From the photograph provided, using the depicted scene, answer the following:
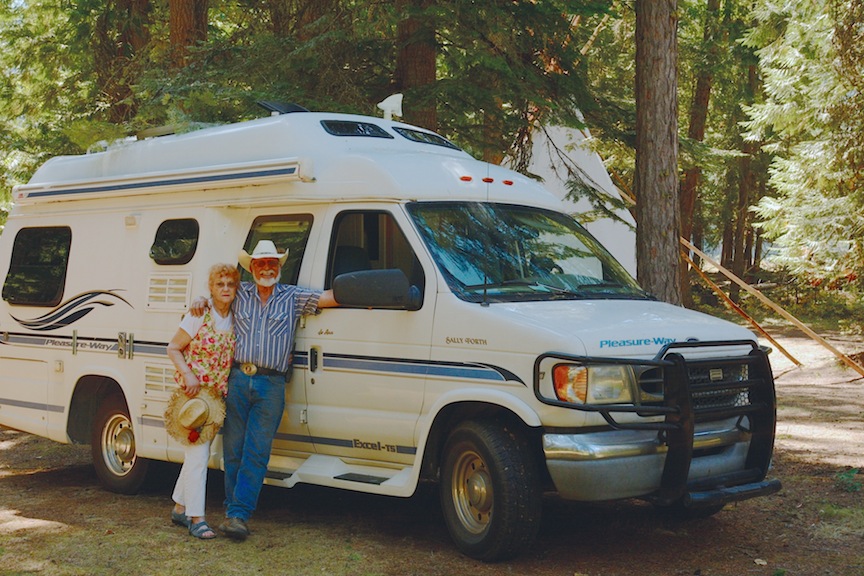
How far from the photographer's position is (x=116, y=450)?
875 cm

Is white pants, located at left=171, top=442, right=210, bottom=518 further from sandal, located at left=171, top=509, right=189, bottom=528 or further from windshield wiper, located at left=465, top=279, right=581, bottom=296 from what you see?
windshield wiper, located at left=465, top=279, right=581, bottom=296

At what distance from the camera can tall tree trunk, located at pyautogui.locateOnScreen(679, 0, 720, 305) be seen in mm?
25750

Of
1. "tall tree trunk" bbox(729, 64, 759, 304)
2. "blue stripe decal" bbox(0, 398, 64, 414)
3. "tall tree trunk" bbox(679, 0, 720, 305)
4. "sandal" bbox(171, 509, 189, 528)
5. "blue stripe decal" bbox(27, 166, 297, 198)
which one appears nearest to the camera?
"sandal" bbox(171, 509, 189, 528)

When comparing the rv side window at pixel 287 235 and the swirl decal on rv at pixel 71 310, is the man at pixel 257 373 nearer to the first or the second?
the rv side window at pixel 287 235

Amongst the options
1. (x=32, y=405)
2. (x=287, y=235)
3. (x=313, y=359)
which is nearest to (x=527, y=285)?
(x=313, y=359)

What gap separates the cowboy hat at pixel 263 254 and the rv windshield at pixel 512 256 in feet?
3.15

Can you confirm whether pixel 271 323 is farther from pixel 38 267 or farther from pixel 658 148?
pixel 658 148

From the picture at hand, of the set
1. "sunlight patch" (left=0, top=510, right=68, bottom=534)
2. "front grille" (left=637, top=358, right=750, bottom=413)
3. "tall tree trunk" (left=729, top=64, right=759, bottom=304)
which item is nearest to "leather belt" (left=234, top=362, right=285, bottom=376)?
"sunlight patch" (left=0, top=510, right=68, bottom=534)

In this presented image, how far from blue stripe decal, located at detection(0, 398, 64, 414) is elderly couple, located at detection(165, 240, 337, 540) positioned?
2.27 metres

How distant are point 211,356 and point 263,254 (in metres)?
0.76

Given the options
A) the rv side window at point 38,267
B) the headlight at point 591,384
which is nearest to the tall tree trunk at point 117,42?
the rv side window at point 38,267

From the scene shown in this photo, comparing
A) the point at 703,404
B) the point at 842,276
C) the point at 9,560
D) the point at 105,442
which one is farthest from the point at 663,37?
the point at 842,276

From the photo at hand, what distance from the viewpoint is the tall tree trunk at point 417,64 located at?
35.8 feet

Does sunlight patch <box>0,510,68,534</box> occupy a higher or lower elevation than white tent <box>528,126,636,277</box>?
lower
